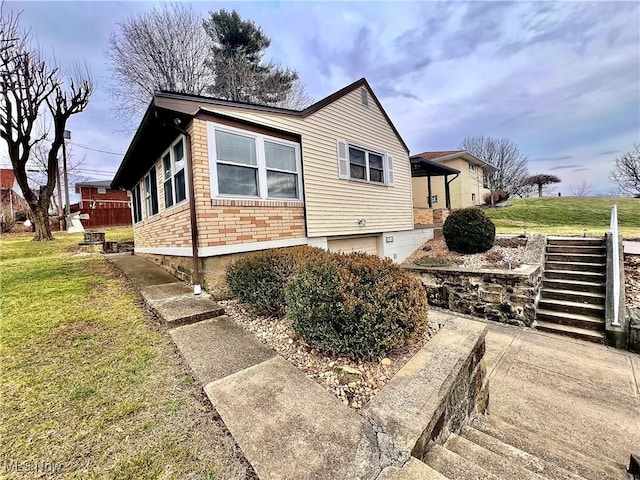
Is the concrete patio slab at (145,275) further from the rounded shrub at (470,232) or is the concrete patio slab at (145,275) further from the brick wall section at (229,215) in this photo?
the rounded shrub at (470,232)

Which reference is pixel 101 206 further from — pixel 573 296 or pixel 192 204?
pixel 573 296

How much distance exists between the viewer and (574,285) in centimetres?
618

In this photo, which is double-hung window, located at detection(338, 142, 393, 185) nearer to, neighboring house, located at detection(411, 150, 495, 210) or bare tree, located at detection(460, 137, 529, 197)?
neighboring house, located at detection(411, 150, 495, 210)

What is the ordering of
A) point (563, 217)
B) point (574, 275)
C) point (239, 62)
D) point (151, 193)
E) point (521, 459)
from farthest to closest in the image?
1. point (563, 217)
2. point (239, 62)
3. point (151, 193)
4. point (574, 275)
5. point (521, 459)

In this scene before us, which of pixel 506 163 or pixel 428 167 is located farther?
pixel 506 163

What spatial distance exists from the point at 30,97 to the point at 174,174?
12911mm

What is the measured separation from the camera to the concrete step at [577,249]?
22.9 feet

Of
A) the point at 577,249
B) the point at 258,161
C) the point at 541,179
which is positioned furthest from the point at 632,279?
the point at 541,179

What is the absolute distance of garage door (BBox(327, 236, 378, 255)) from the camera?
8.44 metres

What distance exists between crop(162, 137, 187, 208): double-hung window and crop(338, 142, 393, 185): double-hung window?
13.9 feet

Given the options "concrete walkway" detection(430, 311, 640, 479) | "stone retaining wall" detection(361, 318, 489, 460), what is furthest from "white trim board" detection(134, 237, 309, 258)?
"stone retaining wall" detection(361, 318, 489, 460)

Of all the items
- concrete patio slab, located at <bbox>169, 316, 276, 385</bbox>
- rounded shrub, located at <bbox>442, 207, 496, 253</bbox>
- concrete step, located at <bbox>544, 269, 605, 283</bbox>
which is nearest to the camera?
concrete patio slab, located at <bbox>169, 316, 276, 385</bbox>

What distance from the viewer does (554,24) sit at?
852 cm

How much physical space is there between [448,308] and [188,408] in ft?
20.6
